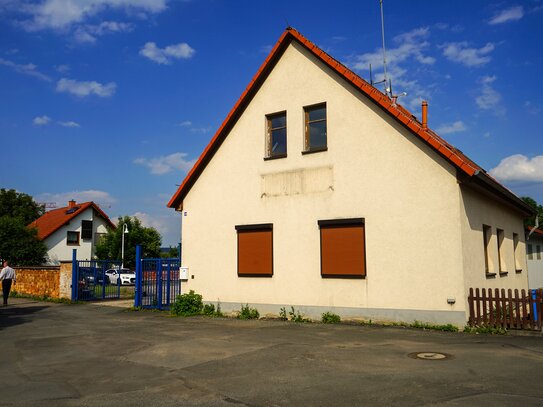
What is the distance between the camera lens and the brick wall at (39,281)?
2241 cm

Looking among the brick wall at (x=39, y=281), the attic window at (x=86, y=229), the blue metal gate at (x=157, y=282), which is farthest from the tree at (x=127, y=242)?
the blue metal gate at (x=157, y=282)

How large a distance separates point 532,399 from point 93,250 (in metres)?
51.0

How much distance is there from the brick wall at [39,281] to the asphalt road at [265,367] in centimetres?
992

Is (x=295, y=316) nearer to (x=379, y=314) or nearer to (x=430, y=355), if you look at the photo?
(x=379, y=314)

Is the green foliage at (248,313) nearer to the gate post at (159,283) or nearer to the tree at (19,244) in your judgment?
the gate post at (159,283)

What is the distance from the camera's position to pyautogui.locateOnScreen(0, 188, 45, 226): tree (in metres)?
54.9

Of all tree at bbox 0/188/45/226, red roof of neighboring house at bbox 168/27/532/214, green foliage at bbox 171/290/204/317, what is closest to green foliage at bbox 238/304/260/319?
green foliage at bbox 171/290/204/317

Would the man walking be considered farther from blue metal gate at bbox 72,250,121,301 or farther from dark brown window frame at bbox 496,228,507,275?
dark brown window frame at bbox 496,228,507,275

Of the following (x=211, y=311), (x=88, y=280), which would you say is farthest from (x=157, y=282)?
(x=88, y=280)

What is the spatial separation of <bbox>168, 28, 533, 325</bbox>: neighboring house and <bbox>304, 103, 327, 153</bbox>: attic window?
3 centimetres

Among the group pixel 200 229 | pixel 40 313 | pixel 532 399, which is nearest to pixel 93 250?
pixel 40 313

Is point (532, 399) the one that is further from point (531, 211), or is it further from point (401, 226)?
point (531, 211)

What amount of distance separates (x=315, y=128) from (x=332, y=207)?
255 centimetres

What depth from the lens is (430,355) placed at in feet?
28.1
